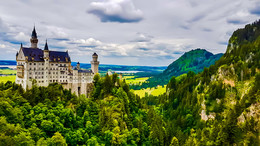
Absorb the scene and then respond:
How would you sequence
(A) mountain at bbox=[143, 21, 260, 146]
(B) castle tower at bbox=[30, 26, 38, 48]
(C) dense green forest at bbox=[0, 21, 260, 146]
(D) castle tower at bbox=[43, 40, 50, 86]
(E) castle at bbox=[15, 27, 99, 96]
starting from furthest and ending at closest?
(B) castle tower at bbox=[30, 26, 38, 48] → (A) mountain at bbox=[143, 21, 260, 146] → (D) castle tower at bbox=[43, 40, 50, 86] → (E) castle at bbox=[15, 27, 99, 96] → (C) dense green forest at bbox=[0, 21, 260, 146]

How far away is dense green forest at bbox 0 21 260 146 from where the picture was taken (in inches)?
2374

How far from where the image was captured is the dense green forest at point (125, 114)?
60309 mm

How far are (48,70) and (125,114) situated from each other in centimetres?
3931

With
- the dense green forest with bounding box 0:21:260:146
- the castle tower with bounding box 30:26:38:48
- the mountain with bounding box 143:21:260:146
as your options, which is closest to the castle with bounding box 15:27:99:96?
the castle tower with bounding box 30:26:38:48

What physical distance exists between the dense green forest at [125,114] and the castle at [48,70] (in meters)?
4.57

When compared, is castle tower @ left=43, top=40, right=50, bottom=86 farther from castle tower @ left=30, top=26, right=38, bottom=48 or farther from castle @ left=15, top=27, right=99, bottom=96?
castle tower @ left=30, top=26, right=38, bottom=48

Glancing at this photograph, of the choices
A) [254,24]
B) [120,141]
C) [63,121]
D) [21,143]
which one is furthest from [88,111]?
[254,24]

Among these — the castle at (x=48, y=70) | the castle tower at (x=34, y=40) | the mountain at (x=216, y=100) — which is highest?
the castle tower at (x=34, y=40)

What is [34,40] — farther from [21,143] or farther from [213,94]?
[213,94]

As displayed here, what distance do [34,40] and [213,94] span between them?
10716 centimetres

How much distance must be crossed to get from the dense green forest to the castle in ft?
15.0

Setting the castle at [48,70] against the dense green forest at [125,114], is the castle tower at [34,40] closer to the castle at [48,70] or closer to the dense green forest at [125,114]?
the castle at [48,70]

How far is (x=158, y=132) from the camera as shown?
272 feet

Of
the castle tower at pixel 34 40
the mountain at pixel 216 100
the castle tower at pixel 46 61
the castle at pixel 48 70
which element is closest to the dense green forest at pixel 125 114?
the mountain at pixel 216 100
